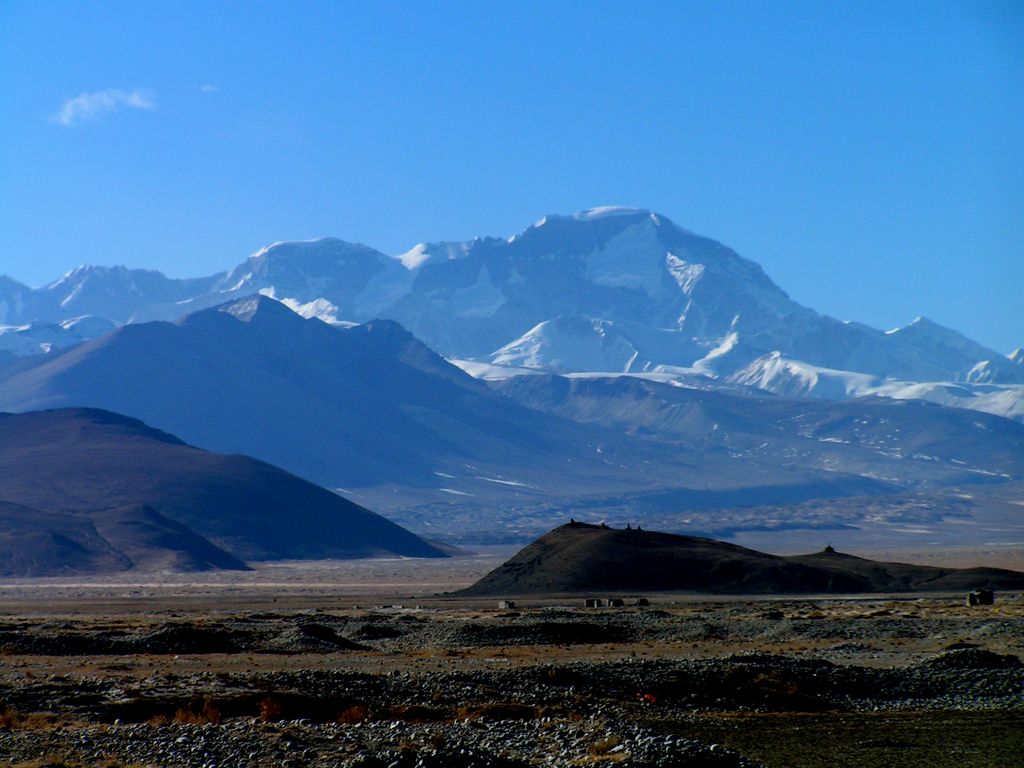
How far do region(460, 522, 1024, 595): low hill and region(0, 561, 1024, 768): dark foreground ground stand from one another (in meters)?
33.2

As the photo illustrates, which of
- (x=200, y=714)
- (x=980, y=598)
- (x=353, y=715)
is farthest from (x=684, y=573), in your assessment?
(x=200, y=714)

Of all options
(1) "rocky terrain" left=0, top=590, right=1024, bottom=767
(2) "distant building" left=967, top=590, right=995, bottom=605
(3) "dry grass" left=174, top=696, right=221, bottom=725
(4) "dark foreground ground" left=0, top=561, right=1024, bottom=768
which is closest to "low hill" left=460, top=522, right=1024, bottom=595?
(2) "distant building" left=967, top=590, right=995, bottom=605

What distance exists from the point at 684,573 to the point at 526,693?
202 feet

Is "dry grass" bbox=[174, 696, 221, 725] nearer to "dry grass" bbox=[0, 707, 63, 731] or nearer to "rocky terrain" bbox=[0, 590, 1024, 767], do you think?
"rocky terrain" bbox=[0, 590, 1024, 767]

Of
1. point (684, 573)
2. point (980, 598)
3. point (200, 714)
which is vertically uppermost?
point (684, 573)

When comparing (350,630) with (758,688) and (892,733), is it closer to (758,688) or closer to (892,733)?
(758,688)

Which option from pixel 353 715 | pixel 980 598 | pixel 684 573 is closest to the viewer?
pixel 353 715

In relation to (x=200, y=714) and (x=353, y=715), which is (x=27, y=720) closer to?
(x=200, y=714)

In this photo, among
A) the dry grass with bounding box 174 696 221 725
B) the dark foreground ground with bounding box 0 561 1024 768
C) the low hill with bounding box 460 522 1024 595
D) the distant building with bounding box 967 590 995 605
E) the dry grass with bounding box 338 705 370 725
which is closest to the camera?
the dark foreground ground with bounding box 0 561 1024 768

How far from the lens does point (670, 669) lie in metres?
36.1

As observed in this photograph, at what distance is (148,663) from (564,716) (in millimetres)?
15969

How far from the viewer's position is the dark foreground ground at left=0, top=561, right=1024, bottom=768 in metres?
24.6

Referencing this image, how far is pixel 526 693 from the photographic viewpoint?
33.1 metres

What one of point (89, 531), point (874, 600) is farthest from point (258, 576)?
point (874, 600)
